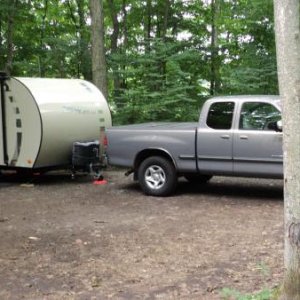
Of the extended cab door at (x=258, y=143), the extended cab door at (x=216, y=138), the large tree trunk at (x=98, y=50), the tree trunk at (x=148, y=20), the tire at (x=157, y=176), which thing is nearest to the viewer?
the extended cab door at (x=258, y=143)

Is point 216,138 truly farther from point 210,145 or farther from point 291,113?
point 291,113

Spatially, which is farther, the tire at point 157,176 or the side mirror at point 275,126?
the tire at point 157,176

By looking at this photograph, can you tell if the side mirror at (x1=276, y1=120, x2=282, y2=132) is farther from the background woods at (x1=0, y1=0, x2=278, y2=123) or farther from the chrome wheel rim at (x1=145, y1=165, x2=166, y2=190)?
the background woods at (x1=0, y1=0, x2=278, y2=123)

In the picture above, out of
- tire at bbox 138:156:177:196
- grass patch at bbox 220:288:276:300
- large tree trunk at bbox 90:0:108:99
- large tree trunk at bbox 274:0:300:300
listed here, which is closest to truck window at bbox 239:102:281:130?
tire at bbox 138:156:177:196

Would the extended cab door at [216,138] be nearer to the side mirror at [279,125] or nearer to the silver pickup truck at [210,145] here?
the silver pickup truck at [210,145]

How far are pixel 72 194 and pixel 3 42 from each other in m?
11.4

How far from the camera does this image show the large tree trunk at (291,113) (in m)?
4.29

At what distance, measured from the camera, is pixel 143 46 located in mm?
18703

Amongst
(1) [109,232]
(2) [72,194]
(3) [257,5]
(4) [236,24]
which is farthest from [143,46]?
(1) [109,232]

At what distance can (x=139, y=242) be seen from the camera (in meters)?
7.17

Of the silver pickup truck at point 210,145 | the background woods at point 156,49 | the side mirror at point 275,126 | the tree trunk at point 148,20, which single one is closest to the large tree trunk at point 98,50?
the background woods at point 156,49

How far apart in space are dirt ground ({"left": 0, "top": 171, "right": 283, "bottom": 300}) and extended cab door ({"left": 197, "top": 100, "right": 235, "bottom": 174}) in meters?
0.65

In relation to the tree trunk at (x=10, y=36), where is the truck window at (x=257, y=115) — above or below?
below

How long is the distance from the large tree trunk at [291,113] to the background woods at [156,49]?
1061cm
